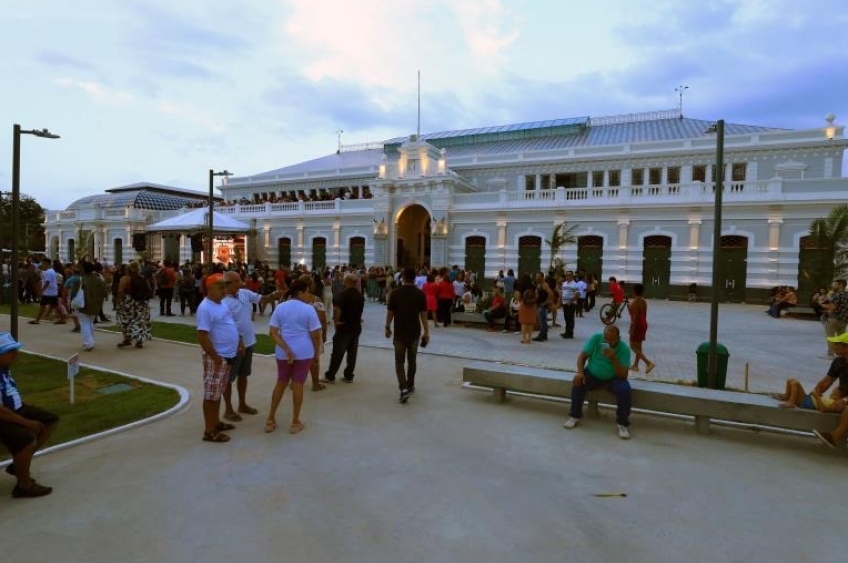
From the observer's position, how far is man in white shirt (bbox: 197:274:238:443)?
536 centimetres

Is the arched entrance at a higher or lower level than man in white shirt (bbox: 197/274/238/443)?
higher

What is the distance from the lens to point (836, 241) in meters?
18.3

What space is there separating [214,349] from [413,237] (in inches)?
1163

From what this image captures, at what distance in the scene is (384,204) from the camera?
104 feet

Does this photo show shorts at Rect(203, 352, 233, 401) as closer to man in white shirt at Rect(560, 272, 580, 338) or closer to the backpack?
the backpack

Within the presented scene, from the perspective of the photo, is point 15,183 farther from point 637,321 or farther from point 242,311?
point 637,321

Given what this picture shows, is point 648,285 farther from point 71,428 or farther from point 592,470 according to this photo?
point 71,428

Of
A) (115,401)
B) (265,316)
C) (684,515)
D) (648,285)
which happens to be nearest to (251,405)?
(115,401)

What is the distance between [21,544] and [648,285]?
26.8 m

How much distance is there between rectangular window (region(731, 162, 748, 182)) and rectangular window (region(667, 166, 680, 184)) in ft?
9.31

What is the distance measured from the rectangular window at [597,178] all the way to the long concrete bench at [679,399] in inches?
1070

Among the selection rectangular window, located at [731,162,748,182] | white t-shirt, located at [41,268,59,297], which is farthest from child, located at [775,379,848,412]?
rectangular window, located at [731,162,748,182]

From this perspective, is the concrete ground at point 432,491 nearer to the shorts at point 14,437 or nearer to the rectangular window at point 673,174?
the shorts at point 14,437

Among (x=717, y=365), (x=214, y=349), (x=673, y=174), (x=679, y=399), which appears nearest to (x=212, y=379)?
(x=214, y=349)
